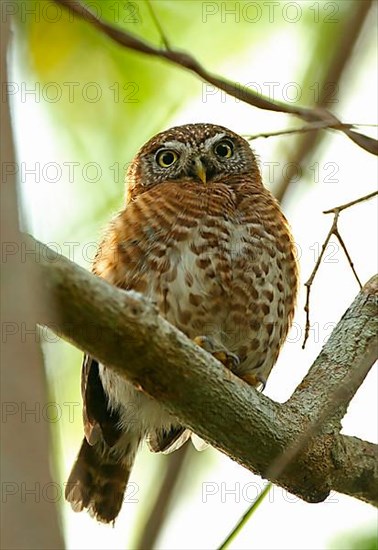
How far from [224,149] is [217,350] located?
1829mm

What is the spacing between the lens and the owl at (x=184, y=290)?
14.0 ft

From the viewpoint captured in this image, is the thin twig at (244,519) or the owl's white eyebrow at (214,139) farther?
the owl's white eyebrow at (214,139)

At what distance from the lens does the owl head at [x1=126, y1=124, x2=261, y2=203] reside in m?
5.30

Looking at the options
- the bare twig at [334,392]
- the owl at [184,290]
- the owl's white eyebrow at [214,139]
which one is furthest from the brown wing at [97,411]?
the owl's white eyebrow at [214,139]

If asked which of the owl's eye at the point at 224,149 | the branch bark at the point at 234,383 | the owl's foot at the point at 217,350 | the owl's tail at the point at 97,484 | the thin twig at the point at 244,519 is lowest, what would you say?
the owl's tail at the point at 97,484

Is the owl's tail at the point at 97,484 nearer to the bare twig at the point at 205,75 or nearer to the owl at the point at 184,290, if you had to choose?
the owl at the point at 184,290

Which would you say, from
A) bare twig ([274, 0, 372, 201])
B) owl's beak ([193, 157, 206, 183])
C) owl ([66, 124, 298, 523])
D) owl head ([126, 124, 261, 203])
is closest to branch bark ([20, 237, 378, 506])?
Answer: owl ([66, 124, 298, 523])

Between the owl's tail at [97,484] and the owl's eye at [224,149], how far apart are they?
201 cm

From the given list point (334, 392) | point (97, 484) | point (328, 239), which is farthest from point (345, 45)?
point (97, 484)

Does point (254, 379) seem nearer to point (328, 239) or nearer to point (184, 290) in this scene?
point (184, 290)

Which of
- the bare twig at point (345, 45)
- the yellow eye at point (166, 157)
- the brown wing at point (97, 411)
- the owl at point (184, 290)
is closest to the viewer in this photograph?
the bare twig at point (345, 45)

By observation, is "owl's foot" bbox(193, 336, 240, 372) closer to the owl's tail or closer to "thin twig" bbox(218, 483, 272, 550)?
the owl's tail

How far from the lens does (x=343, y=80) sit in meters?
3.76

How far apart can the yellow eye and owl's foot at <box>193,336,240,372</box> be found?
1.53 m
